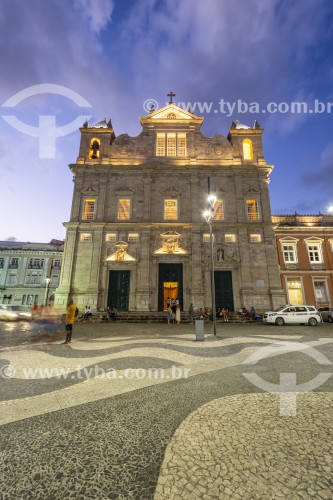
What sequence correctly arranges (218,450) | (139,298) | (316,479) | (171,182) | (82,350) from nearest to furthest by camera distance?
(316,479) < (218,450) < (82,350) < (139,298) < (171,182)

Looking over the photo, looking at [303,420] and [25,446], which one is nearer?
[25,446]

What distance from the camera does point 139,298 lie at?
2247 centimetres

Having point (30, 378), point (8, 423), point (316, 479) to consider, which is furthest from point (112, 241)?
point (316, 479)

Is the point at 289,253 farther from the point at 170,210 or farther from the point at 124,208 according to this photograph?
the point at 124,208

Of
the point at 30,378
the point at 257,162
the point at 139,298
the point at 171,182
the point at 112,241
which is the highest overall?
the point at 257,162

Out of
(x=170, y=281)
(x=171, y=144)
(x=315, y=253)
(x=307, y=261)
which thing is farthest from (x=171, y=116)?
(x=315, y=253)

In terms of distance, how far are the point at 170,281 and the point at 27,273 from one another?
39888mm

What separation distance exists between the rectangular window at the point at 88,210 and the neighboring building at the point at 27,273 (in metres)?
29.3

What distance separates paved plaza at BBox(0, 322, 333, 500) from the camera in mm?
1850

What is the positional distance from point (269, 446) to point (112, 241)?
23.2 metres

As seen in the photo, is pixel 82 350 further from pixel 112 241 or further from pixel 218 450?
pixel 112 241

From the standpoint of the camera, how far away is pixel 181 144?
28.5 metres

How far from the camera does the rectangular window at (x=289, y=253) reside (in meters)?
27.0

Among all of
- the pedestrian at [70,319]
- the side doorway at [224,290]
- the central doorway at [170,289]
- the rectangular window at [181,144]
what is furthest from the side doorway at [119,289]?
the rectangular window at [181,144]
